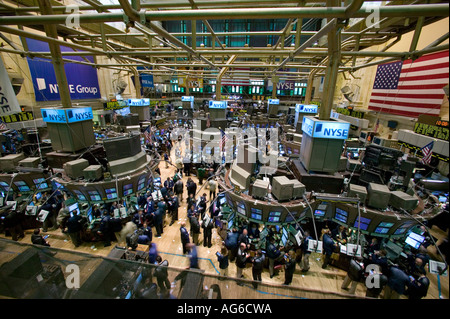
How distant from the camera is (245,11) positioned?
3.42 metres

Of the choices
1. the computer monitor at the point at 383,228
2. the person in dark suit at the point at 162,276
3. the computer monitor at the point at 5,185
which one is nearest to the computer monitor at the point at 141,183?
the computer monitor at the point at 5,185

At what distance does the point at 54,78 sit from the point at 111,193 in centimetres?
1875

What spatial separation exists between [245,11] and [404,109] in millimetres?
18445

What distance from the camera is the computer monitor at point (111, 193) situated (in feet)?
28.2

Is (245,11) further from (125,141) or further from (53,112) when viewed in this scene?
(53,112)

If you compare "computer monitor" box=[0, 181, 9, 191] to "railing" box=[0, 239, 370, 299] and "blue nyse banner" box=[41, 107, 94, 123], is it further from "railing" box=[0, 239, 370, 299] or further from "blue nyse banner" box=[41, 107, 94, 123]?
"railing" box=[0, 239, 370, 299]

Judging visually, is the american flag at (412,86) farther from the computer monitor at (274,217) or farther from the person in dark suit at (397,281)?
the computer monitor at (274,217)

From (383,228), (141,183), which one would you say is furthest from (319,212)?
(141,183)

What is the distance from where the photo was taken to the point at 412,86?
48.6ft

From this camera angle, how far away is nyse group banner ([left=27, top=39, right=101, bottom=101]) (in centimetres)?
1728

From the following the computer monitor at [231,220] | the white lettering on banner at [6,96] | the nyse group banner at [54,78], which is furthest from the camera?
the nyse group banner at [54,78]

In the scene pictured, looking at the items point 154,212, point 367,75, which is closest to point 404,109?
point 367,75

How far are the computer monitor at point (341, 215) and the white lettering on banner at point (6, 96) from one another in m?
10.6
